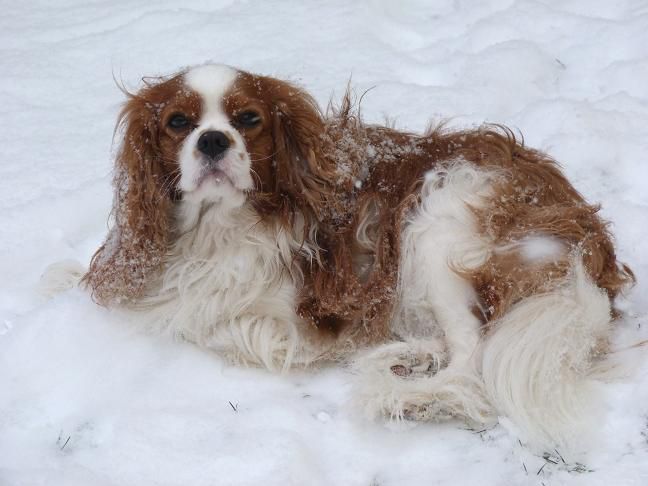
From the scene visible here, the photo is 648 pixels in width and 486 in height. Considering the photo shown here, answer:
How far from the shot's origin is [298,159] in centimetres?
341

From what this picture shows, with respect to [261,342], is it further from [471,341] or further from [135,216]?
[471,341]

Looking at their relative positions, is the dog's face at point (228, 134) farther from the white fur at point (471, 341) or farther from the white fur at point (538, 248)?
the white fur at point (538, 248)

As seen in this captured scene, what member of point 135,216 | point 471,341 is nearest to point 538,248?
point 471,341

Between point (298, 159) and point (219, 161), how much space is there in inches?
16.7

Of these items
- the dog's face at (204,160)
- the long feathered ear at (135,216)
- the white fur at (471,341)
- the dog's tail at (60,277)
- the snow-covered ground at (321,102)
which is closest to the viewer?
the snow-covered ground at (321,102)

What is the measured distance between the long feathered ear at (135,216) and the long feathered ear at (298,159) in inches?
19.1

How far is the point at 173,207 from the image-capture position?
344 centimetres

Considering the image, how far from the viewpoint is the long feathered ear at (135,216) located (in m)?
3.36

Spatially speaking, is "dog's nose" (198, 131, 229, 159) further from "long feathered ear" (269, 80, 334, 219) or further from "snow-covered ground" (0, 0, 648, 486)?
"snow-covered ground" (0, 0, 648, 486)

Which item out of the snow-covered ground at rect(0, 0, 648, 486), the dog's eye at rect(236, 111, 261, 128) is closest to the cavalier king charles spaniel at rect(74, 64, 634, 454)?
the dog's eye at rect(236, 111, 261, 128)

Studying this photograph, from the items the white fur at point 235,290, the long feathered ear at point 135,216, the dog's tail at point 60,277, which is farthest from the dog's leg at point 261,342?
the dog's tail at point 60,277

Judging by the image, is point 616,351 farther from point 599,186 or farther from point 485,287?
point 599,186

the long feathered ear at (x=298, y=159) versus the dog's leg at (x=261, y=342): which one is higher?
the long feathered ear at (x=298, y=159)

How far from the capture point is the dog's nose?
306 cm
